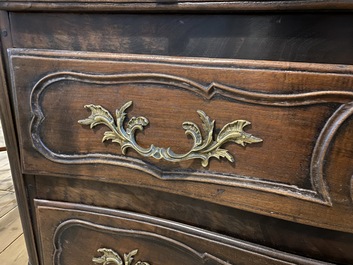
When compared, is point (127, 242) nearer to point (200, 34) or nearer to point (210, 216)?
point (210, 216)

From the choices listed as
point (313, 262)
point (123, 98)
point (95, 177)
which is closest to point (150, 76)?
point (123, 98)

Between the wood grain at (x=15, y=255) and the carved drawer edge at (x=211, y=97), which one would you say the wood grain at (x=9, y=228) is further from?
the carved drawer edge at (x=211, y=97)

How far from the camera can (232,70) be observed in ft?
1.16

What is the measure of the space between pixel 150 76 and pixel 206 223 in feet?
0.69

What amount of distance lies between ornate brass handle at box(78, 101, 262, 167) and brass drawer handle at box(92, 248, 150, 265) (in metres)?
0.18

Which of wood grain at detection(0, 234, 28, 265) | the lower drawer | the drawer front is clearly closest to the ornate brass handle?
the drawer front

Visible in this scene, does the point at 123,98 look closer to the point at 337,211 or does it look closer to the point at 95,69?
the point at 95,69

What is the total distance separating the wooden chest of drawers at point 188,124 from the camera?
13.2 inches

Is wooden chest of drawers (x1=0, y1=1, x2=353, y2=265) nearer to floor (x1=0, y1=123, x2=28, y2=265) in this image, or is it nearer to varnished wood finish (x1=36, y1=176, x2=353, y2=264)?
varnished wood finish (x1=36, y1=176, x2=353, y2=264)

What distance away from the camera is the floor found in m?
0.96

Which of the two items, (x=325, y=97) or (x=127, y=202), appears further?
(x=127, y=202)

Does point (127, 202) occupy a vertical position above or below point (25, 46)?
below

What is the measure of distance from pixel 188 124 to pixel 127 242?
23 centimetres

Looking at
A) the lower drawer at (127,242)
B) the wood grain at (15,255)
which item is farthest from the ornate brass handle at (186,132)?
the wood grain at (15,255)
